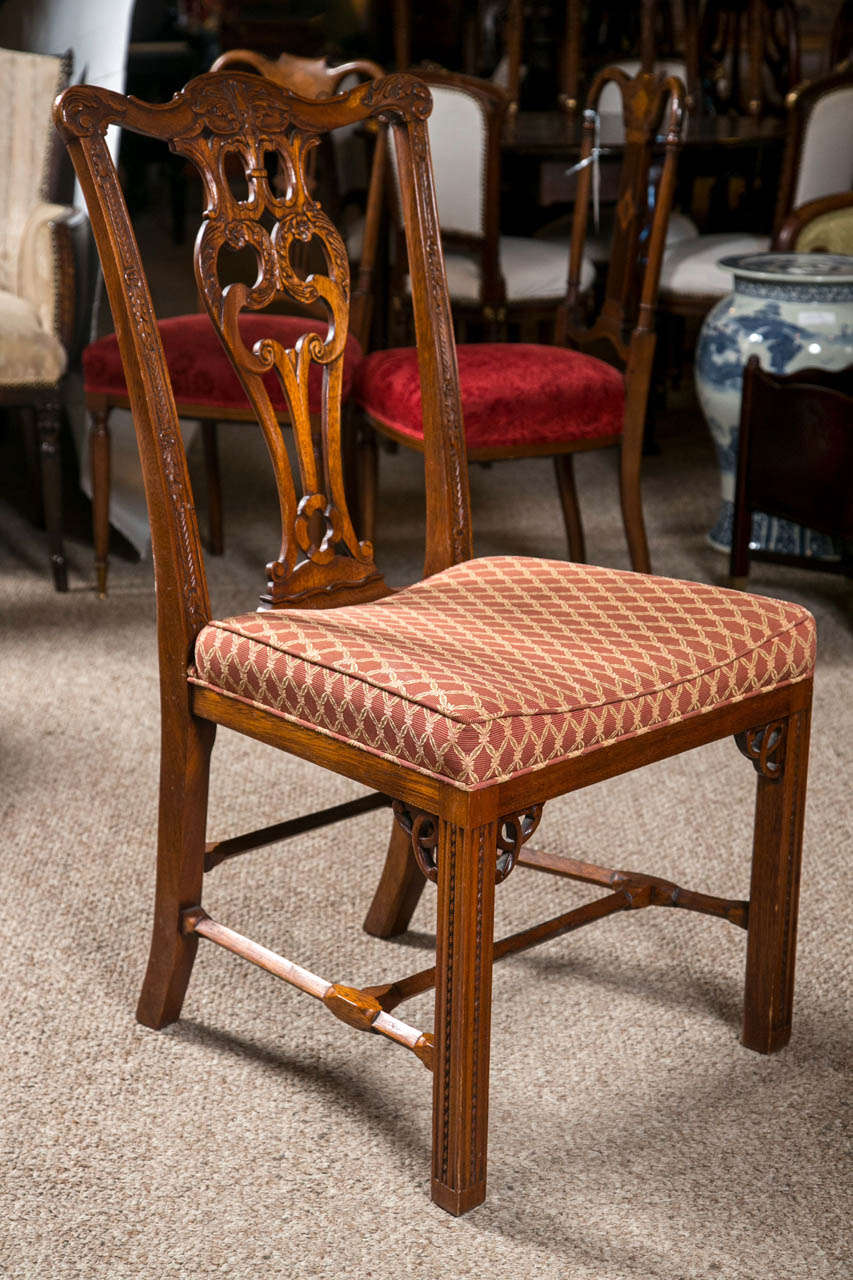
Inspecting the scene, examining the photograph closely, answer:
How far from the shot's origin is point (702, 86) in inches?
215

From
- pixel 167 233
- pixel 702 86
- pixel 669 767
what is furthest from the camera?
pixel 167 233

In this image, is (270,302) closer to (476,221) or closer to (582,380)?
(582,380)

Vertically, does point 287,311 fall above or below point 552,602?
below

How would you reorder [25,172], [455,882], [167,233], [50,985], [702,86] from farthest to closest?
[167,233] → [702,86] → [25,172] → [50,985] → [455,882]

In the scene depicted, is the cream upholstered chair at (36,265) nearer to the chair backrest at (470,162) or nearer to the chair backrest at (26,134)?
the chair backrest at (26,134)

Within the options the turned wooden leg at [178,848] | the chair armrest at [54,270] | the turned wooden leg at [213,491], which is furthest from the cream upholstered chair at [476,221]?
the turned wooden leg at [178,848]

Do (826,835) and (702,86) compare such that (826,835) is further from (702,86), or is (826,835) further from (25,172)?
(702,86)

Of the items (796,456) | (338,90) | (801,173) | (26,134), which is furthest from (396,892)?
(801,173)

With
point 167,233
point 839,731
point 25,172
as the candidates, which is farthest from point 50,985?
point 167,233

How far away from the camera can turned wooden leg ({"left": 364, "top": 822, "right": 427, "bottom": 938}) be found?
173cm

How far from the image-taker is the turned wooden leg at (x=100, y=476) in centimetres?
291

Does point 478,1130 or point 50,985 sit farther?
point 50,985

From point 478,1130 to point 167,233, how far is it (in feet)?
23.4

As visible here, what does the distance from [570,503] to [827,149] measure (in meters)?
1.51
